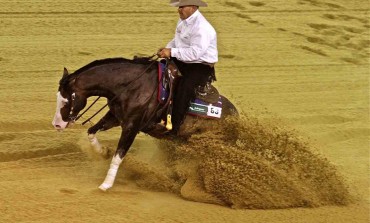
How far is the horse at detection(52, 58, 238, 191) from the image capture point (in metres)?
7.95

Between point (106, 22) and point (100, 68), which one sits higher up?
point (100, 68)

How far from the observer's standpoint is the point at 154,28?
547 inches

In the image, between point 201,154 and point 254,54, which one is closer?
point 201,154

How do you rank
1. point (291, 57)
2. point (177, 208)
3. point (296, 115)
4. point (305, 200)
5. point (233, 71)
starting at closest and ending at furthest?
point (177, 208)
point (305, 200)
point (296, 115)
point (233, 71)
point (291, 57)

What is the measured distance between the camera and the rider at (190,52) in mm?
8086

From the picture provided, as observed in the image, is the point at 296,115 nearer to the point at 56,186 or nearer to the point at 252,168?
the point at 252,168

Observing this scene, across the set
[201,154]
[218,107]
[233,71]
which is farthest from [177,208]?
[233,71]

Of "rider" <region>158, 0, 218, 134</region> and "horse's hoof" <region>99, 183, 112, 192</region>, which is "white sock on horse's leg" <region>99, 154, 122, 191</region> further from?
"rider" <region>158, 0, 218, 134</region>

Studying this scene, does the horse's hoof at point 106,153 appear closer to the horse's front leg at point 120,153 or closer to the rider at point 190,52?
the horse's front leg at point 120,153

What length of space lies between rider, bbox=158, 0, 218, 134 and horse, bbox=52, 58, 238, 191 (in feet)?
0.66

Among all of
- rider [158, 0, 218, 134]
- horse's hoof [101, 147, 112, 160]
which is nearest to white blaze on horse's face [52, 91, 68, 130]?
horse's hoof [101, 147, 112, 160]

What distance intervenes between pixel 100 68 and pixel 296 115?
4146 millimetres

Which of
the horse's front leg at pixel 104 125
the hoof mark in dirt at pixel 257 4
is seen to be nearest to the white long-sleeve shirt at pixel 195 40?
the horse's front leg at pixel 104 125

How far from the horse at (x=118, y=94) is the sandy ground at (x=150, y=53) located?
0.58 m
